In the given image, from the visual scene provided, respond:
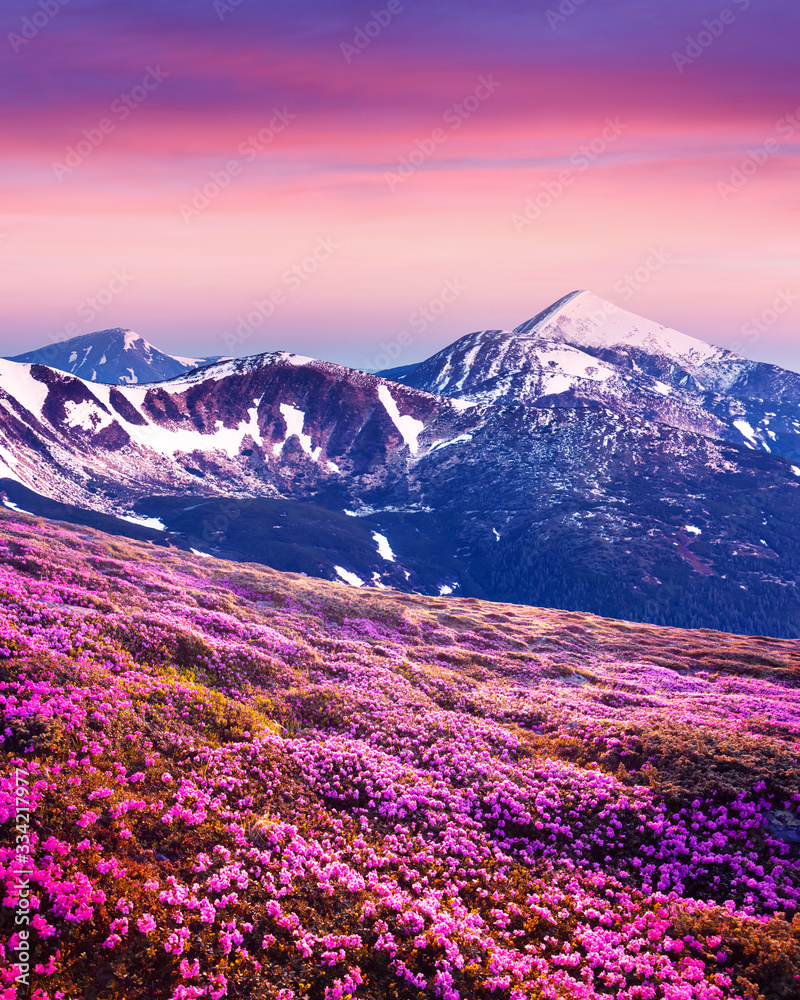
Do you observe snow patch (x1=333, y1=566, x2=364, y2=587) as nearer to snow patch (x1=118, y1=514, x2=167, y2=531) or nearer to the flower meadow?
snow patch (x1=118, y1=514, x2=167, y2=531)

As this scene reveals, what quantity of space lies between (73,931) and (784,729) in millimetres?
26086

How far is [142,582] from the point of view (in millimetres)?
33688

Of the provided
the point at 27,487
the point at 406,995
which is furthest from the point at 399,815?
the point at 27,487

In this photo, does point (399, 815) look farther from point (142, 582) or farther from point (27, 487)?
point (27, 487)
